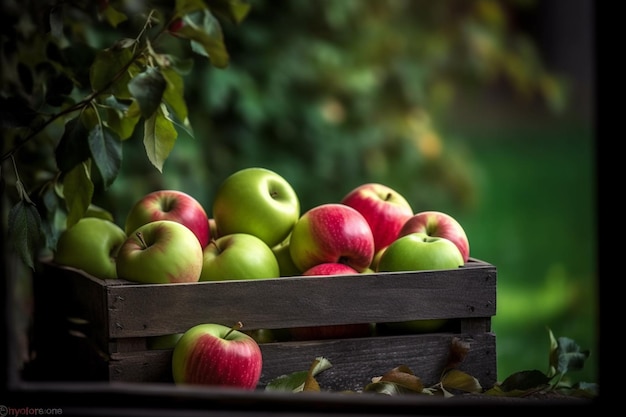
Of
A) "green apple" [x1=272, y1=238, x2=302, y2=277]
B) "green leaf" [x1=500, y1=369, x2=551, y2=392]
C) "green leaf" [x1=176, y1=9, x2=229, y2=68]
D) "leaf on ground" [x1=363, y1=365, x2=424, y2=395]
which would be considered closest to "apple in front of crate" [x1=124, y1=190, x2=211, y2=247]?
"green apple" [x1=272, y1=238, x2=302, y2=277]

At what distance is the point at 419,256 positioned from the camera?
3.50 ft

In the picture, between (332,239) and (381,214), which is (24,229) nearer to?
(332,239)

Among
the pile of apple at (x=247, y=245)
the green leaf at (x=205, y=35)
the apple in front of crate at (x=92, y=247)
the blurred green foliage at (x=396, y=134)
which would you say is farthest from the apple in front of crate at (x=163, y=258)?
the blurred green foliage at (x=396, y=134)

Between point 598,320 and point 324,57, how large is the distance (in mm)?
2536

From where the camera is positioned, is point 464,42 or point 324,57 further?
point 464,42

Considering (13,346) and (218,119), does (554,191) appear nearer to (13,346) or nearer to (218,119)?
(218,119)

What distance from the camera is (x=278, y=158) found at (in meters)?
2.86

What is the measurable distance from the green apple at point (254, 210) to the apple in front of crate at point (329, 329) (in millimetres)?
136

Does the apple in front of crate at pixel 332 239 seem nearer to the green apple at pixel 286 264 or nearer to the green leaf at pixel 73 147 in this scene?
the green apple at pixel 286 264

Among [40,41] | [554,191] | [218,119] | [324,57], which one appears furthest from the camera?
[554,191]

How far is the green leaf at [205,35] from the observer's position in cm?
105

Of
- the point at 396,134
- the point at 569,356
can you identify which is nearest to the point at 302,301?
the point at 569,356

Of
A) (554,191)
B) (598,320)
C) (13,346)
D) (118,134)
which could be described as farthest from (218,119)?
(554,191)

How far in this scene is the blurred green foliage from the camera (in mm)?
2641
